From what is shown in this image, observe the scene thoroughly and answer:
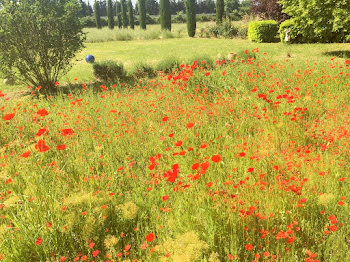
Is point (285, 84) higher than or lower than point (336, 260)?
higher

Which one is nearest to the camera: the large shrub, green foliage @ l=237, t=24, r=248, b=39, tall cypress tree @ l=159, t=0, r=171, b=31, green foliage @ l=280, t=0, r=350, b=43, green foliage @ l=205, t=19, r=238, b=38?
the large shrub

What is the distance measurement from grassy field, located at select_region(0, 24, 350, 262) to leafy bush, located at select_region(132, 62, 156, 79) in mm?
4829

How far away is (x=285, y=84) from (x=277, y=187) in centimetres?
394

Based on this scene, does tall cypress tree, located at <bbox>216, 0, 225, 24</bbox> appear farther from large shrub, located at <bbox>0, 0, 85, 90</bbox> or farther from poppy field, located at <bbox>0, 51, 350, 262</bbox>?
poppy field, located at <bbox>0, 51, 350, 262</bbox>

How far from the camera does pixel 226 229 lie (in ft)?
7.20

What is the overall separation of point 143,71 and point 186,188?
831 cm

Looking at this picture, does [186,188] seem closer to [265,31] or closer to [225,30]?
[265,31]

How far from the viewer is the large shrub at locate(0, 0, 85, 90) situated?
7.89 metres

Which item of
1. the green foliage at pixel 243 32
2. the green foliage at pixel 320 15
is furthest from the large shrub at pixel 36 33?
the green foliage at pixel 243 32

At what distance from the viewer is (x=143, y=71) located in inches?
399

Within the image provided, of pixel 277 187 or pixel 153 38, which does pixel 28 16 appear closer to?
pixel 277 187

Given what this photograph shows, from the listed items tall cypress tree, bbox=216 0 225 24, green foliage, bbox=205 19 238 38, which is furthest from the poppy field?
tall cypress tree, bbox=216 0 225 24

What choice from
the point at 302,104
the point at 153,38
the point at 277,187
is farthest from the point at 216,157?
the point at 153,38

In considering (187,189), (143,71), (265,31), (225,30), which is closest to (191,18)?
(225,30)
